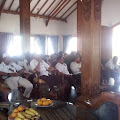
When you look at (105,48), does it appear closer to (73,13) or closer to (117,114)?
(73,13)

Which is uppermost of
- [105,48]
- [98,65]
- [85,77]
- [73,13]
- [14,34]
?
[73,13]

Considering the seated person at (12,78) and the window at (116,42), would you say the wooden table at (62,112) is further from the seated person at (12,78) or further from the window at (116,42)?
the window at (116,42)

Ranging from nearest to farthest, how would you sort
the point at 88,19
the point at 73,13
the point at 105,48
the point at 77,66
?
the point at 88,19, the point at 77,66, the point at 105,48, the point at 73,13

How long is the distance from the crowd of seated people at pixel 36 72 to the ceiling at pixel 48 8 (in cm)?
506

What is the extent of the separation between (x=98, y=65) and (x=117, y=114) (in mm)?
1867

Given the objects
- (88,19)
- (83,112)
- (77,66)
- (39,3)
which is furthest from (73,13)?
(83,112)

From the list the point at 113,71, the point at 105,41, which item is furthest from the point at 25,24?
the point at 105,41

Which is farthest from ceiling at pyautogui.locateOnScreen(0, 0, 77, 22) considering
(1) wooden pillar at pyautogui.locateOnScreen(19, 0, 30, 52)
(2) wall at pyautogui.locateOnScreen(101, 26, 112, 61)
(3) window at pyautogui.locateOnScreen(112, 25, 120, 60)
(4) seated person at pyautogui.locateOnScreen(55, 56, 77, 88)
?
(4) seated person at pyautogui.locateOnScreen(55, 56, 77, 88)

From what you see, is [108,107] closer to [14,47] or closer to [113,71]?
[113,71]

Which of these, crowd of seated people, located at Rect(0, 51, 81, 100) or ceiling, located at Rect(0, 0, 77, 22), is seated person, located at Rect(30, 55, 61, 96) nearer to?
crowd of seated people, located at Rect(0, 51, 81, 100)

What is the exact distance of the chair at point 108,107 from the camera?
1574mm

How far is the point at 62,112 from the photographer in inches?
70.5

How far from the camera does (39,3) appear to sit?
371 inches

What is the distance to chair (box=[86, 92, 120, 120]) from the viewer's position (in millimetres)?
1574
